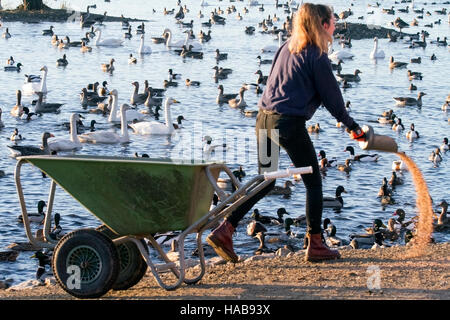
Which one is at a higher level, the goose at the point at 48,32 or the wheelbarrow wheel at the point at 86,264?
the goose at the point at 48,32

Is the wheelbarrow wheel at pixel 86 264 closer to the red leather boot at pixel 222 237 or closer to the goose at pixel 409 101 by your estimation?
the red leather boot at pixel 222 237

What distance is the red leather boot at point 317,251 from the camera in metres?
8.30

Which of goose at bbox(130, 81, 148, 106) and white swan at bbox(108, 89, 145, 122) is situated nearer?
white swan at bbox(108, 89, 145, 122)

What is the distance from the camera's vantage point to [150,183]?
7199mm

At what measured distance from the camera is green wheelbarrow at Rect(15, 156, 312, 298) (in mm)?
7148

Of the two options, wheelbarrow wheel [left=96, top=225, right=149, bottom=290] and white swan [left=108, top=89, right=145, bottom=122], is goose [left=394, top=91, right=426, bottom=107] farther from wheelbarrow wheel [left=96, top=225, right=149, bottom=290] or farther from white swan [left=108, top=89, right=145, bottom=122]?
wheelbarrow wheel [left=96, top=225, right=149, bottom=290]

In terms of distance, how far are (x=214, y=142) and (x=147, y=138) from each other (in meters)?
1.90

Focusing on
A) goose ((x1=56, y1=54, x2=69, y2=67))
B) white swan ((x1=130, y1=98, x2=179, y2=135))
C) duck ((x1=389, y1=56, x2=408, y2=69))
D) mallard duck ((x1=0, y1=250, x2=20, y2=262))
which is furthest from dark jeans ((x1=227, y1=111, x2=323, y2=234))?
duck ((x1=389, y1=56, x2=408, y2=69))

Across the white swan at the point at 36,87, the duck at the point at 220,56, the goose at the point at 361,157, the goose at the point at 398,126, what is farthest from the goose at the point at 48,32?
the goose at the point at 361,157

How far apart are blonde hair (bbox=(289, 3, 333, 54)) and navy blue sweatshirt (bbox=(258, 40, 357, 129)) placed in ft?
0.18

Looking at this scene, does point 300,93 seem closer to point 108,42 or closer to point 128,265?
point 128,265

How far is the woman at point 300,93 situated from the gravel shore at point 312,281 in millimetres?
808
